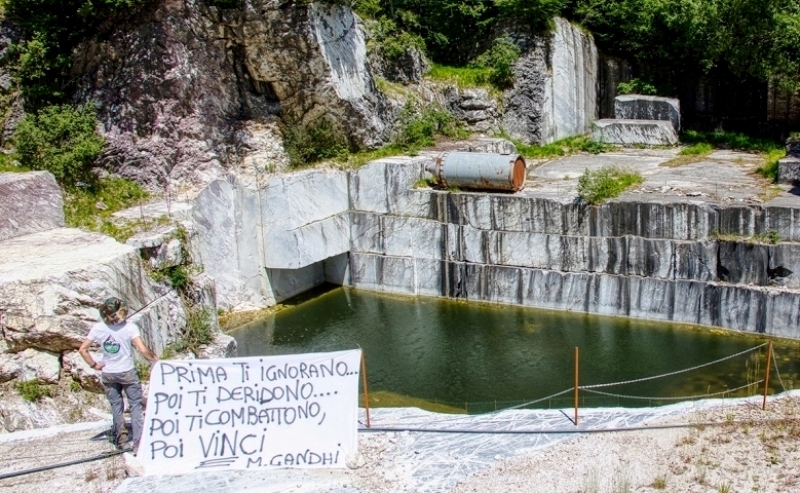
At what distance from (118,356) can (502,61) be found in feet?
62.3

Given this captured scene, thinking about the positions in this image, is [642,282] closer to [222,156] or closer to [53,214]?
[222,156]

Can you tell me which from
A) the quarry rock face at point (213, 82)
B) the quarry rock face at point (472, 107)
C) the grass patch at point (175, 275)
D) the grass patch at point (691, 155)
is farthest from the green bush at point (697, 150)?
the grass patch at point (175, 275)

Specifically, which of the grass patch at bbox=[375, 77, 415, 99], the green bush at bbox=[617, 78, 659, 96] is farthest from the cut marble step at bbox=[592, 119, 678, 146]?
the grass patch at bbox=[375, 77, 415, 99]

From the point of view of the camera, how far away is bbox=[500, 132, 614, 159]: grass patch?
2528cm

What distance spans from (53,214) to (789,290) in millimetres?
14453

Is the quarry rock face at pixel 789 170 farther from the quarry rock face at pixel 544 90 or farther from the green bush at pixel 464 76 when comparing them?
the green bush at pixel 464 76

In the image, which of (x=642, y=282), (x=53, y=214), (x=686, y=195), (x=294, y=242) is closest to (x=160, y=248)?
(x=53, y=214)

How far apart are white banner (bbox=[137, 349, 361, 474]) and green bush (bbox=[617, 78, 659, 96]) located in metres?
20.6

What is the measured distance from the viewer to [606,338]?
18.0 meters

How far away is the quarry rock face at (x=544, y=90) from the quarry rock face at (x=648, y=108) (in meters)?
1.79

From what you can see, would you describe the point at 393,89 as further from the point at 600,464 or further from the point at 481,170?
the point at 600,464

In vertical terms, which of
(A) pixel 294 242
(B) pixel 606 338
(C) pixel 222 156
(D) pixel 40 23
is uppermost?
(D) pixel 40 23

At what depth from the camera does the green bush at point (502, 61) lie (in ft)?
86.9

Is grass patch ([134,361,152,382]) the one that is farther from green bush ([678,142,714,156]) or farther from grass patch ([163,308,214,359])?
green bush ([678,142,714,156])
